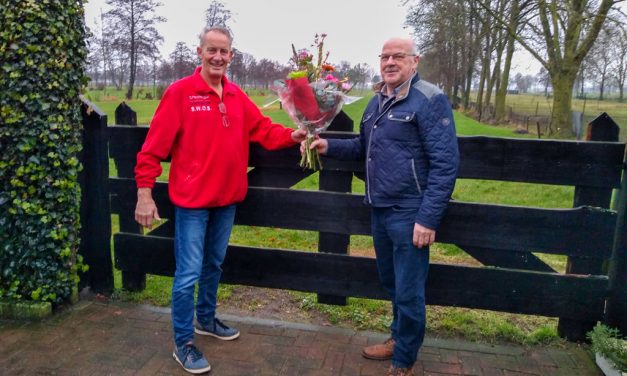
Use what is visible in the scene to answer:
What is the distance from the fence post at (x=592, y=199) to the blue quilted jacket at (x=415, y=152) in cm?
137

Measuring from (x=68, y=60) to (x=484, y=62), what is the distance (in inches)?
1257

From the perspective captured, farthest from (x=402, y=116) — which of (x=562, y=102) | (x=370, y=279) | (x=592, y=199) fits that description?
(x=562, y=102)

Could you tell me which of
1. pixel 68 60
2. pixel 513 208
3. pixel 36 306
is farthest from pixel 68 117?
pixel 513 208

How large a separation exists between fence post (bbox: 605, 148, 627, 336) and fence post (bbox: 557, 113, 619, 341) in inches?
3.7

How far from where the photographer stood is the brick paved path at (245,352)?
337 cm

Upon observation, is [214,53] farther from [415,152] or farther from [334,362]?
[334,362]

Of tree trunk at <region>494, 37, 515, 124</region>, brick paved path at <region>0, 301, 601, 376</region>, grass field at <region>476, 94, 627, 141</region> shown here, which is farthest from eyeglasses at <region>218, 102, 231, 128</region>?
tree trunk at <region>494, 37, 515, 124</region>

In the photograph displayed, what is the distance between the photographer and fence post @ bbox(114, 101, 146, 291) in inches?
172

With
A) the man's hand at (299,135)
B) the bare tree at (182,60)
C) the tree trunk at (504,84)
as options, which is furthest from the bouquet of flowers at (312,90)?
the bare tree at (182,60)

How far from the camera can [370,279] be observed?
4023 millimetres

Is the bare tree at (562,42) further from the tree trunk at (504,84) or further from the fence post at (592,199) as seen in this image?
the fence post at (592,199)

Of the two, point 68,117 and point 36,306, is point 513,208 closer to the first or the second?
point 68,117

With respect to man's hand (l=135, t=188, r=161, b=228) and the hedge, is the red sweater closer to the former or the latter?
man's hand (l=135, t=188, r=161, b=228)

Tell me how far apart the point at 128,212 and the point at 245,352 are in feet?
5.48
